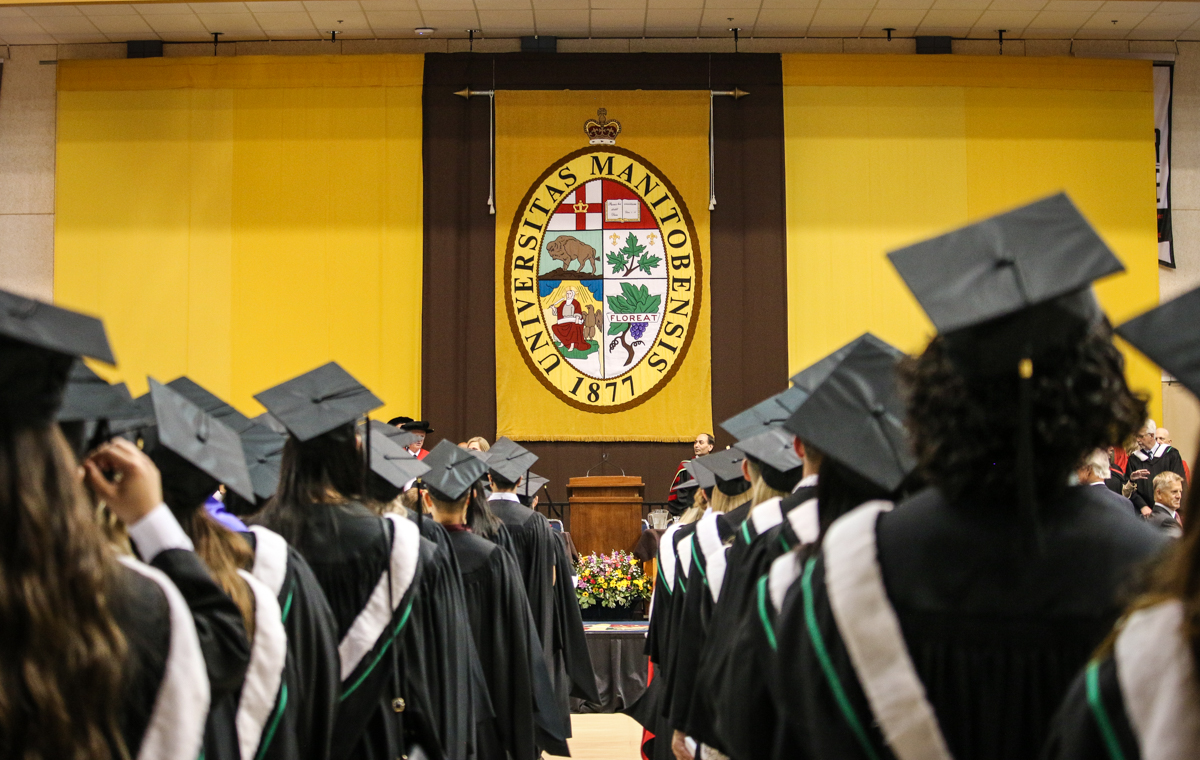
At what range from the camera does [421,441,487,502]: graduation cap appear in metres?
4.67

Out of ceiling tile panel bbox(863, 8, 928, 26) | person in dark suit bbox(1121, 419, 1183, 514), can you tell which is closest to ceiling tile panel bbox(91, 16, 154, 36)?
ceiling tile panel bbox(863, 8, 928, 26)

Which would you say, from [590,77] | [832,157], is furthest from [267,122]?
[832,157]

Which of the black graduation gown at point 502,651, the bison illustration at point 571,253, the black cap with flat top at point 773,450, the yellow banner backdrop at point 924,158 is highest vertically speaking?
the yellow banner backdrop at point 924,158

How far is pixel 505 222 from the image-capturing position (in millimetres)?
12773

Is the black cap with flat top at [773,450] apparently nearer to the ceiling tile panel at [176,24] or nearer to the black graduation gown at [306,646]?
the black graduation gown at [306,646]

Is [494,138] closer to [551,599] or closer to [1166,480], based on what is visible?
[551,599]

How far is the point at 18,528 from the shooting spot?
4.54 ft

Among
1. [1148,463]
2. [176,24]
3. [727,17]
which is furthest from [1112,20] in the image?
[176,24]

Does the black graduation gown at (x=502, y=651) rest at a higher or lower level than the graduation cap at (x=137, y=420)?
→ lower

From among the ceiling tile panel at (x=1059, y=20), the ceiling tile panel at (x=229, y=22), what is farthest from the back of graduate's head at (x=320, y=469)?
the ceiling tile panel at (x=1059, y=20)

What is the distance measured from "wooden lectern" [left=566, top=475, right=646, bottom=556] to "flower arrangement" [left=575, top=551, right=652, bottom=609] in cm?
91

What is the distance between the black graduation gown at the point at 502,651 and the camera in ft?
16.3

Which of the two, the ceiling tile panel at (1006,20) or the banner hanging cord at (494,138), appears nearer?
the ceiling tile panel at (1006,20)

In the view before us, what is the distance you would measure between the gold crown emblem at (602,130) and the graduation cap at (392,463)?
919cm
